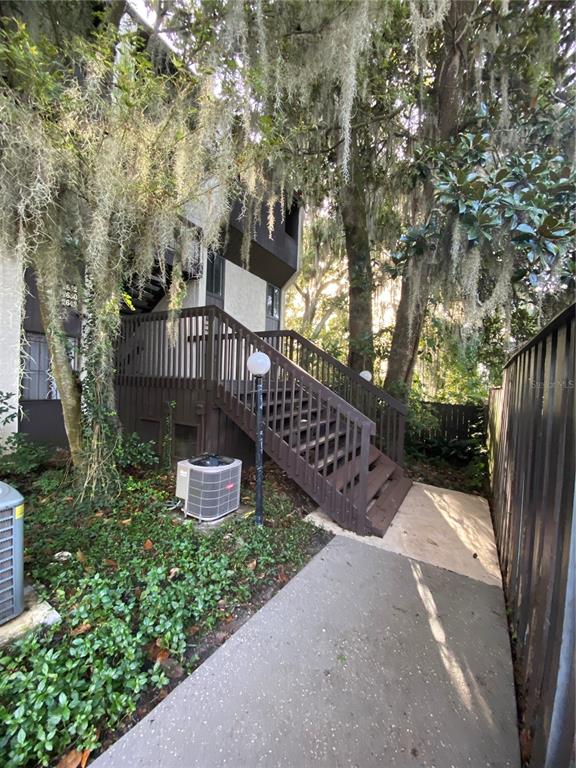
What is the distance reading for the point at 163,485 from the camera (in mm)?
4105

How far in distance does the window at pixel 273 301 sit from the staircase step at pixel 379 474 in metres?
5.84

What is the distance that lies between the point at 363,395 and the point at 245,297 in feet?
14.9

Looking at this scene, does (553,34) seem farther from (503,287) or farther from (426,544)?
(426,544)

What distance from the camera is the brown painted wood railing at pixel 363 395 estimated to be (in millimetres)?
5152

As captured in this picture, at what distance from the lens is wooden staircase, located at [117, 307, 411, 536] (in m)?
3.44

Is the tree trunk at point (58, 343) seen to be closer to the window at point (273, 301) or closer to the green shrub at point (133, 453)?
the green shrub at point (133, 453)

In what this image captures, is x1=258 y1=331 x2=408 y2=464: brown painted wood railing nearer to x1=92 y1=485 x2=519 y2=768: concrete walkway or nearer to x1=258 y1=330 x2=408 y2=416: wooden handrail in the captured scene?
x1=258 y1=330 x2=408 y2=416: wooden handrail

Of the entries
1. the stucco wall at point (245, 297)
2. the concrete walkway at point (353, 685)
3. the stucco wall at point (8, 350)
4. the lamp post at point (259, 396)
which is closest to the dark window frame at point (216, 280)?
the stucco wall at point (245, 297)

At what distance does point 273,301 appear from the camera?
9758mm

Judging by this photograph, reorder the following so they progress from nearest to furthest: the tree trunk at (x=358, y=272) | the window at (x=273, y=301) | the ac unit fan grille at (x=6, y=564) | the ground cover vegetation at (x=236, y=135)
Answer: the ac unit fan grille at (x=6, y=564) → the ground cover vegetation at (x=236, y=135) → the tree trunk at (x=358, y=272) → the window at (x=273, y=301)

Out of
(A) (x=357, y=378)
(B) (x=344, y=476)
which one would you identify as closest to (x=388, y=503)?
(B) (x=344, y=476)

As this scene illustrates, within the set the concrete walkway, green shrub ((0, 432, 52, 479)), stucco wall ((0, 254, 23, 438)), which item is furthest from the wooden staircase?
green shrub ((0, 432, 52, 479))

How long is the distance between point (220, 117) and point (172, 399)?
3241 millimetres

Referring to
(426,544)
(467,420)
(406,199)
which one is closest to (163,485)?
(426,544)
